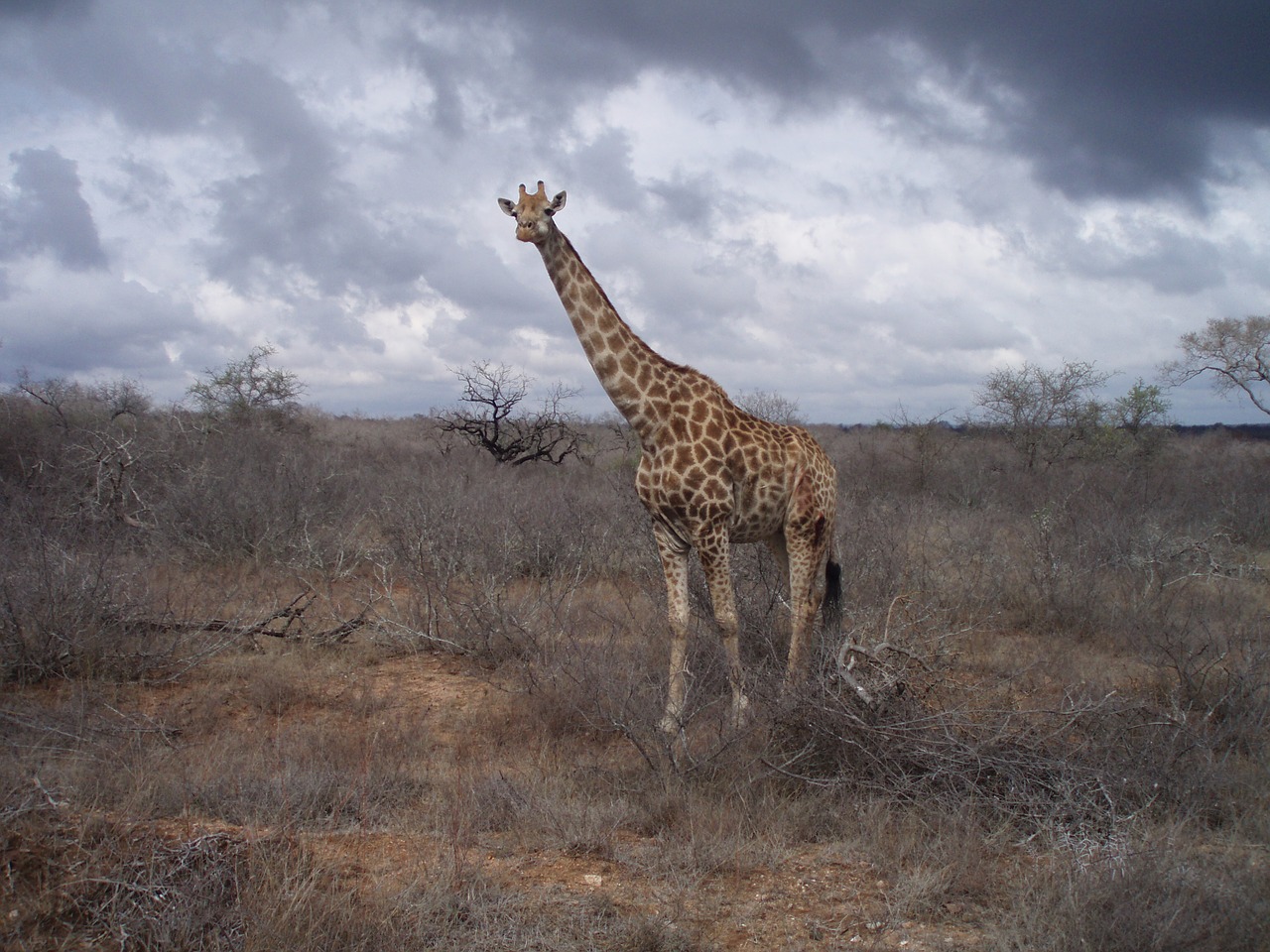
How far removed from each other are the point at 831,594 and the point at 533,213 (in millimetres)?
3521

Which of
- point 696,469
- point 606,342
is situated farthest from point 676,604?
point 606,342

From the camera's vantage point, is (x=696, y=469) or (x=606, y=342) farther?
(x=606, y=342)

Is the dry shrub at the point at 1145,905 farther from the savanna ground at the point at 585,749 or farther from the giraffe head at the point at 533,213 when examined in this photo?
the giraffe head at the point at 533,213

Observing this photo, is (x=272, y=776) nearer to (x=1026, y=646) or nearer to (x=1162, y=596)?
(x=1026, y=646)

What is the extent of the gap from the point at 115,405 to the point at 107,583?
39.4 ft

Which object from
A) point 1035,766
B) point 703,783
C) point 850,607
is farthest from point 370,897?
point 850,607

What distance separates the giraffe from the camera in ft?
18.5

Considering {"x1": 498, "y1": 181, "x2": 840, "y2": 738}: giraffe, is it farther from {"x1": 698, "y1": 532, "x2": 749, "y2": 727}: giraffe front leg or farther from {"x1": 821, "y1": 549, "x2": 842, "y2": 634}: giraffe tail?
{"x1": 821, "y1": 549, "x2": 842, "y2": 634}: giraffe tail

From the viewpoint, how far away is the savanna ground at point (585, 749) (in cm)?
331

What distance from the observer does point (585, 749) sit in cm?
543

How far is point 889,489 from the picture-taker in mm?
16375

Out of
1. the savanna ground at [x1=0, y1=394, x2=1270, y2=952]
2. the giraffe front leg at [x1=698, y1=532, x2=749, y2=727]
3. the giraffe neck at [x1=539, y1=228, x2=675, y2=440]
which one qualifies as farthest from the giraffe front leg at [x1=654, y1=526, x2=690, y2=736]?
the giraffe neck at [x1=539, y1=228, x2=675, y2=440]

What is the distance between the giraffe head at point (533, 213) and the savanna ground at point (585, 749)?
8.96 feet

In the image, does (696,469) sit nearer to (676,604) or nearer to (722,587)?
(722,587)
